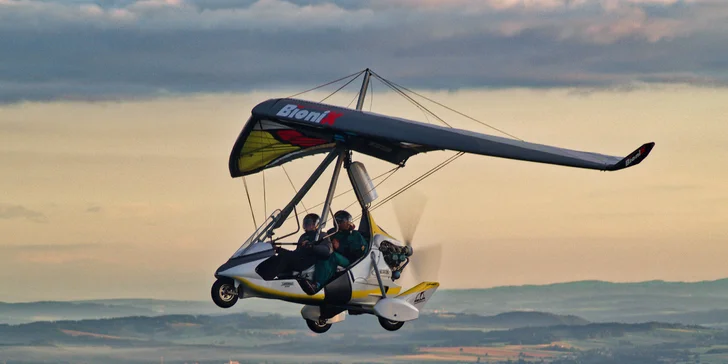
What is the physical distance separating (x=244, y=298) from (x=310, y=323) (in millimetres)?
4043

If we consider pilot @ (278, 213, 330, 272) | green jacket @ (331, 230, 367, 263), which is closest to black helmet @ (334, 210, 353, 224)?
green jacket @ (331, 230, 367, 263)

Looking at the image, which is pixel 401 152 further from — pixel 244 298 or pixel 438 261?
pixel 244 298

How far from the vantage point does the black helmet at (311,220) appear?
48.9 m

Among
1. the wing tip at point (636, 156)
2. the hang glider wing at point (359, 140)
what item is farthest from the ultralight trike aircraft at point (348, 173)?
the wing tip at point (636, 156)

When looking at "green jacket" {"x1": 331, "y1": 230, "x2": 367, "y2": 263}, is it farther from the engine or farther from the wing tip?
the wing tip

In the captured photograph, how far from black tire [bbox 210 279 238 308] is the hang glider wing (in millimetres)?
5339

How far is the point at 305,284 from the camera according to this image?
4809 centimetres

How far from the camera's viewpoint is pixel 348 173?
50.8 meters

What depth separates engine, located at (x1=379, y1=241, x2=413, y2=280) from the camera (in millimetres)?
50094

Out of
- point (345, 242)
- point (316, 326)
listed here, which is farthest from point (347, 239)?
point (316, 326)

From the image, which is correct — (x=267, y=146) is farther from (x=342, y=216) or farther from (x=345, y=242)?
(x=345, y=242)

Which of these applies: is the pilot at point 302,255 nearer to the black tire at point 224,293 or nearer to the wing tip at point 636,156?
the black tire at point 224,293

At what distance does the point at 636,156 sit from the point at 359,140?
11402 mm

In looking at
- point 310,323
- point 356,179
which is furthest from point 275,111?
point 310,323
